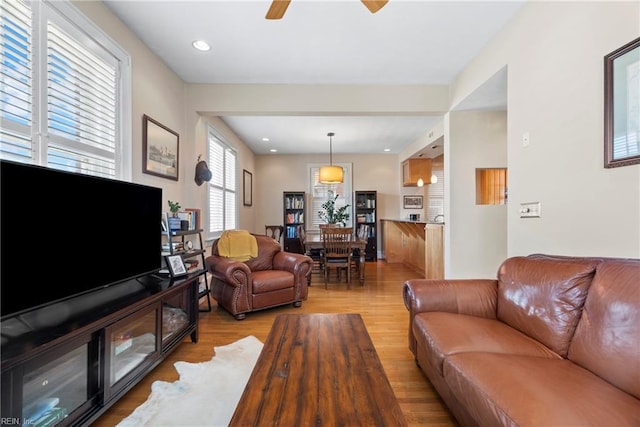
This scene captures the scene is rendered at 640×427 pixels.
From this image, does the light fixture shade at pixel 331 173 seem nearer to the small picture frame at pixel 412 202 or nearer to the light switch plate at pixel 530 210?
the small picture frame at pixel 412 202

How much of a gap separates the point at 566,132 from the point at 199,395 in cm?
297

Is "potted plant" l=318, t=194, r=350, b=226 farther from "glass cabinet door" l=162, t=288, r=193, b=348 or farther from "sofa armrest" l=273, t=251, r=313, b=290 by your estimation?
"glass cabinet door" l=162, t=288, r=193, b=348

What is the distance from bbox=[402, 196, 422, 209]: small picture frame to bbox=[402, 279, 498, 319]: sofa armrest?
16.1ft

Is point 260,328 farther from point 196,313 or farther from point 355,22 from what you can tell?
point 355,22

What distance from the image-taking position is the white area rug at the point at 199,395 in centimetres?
147

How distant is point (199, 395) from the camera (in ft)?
5.46

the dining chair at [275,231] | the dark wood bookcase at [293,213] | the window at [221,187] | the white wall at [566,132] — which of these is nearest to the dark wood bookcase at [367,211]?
the dark wood bookcase at [293,213]

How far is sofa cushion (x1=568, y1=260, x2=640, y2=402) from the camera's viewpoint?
1.07 meters

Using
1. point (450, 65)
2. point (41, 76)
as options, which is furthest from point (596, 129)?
point (41, 76)

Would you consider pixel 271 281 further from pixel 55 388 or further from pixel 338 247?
pixel 55 388

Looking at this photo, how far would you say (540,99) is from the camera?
6.70 ft

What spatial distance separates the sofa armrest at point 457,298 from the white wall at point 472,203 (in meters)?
1.52

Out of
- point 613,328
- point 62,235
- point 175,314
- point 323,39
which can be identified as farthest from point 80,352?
point 323,39

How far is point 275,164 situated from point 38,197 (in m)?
5.64
